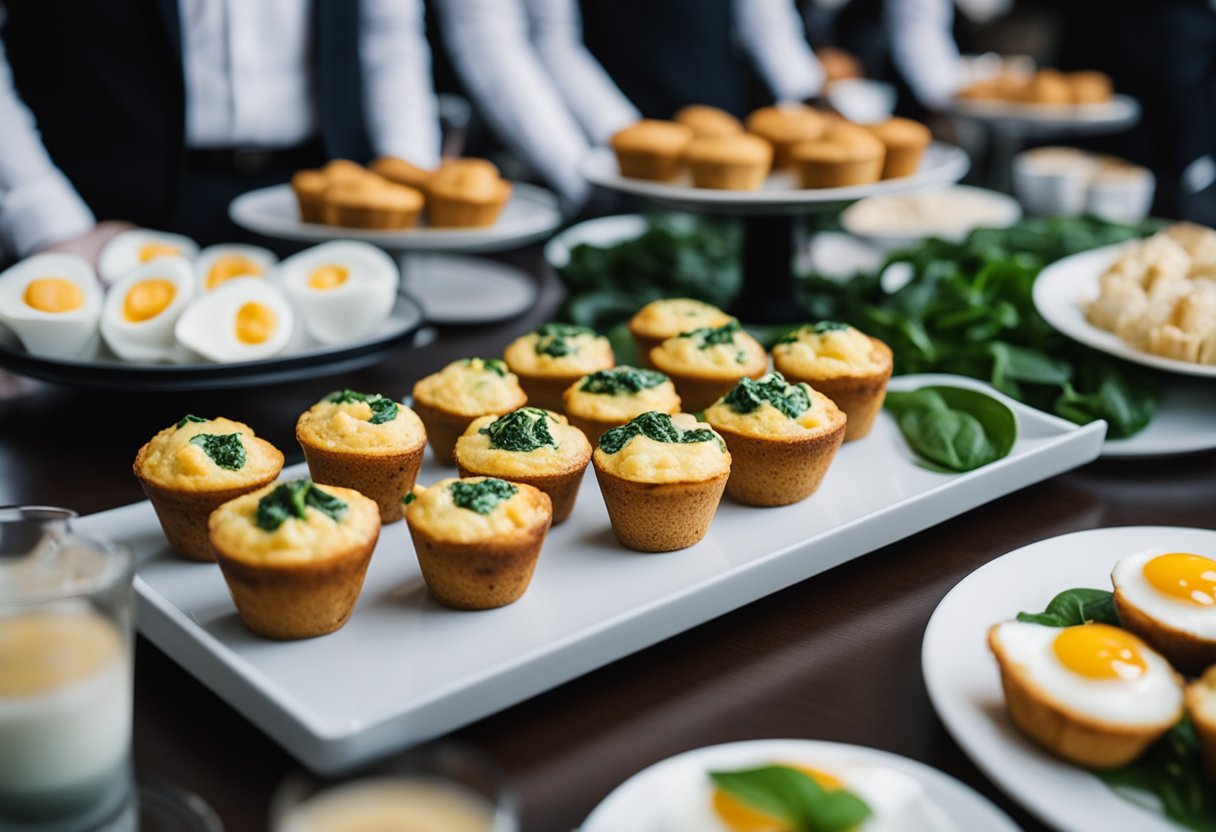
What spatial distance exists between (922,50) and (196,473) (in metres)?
5.92

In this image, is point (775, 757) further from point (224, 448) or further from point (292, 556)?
point (224, 448)

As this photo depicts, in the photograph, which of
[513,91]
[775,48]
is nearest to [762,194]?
[513,91]

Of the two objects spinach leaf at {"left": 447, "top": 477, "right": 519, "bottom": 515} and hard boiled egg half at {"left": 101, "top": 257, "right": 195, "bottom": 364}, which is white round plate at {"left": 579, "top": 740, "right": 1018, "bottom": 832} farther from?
hard boiled egg half at {"left": 101, "top": 257, "right": 195, "bottom": 364}

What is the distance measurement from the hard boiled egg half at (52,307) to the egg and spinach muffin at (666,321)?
1.13m

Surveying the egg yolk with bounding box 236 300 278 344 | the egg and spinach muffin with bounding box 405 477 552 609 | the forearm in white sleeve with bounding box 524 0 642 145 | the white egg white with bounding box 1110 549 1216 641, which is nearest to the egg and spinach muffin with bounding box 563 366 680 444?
the egg and spinach muffin with bounding box 405 477 552 609

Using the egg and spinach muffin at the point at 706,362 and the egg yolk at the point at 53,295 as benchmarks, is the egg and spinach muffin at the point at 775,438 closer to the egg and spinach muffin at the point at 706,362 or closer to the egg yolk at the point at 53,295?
the egg and spinach muffin at the point at 706,362

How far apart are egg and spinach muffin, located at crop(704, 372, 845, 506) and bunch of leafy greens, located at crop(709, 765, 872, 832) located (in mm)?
857

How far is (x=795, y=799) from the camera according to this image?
979 mm

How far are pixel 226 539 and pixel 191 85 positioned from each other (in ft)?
7.37

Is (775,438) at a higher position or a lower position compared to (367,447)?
higher

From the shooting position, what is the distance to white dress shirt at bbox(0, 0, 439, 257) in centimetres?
295

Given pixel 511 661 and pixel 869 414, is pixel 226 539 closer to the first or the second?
pixel 511 661

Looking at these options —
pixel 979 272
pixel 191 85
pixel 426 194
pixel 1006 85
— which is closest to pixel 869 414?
pixel 979 272

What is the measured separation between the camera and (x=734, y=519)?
1854mm
